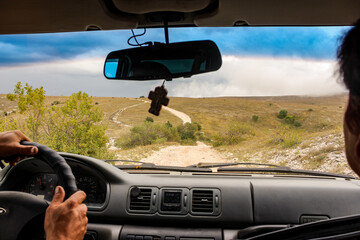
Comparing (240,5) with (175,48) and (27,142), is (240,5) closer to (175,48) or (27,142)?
(175,48)

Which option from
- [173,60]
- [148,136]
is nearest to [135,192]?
[173,60]

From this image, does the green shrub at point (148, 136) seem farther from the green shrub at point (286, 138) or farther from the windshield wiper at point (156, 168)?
the windshield wiper at point (156, 168)

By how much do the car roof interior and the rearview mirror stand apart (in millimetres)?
298

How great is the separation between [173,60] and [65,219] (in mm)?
1838

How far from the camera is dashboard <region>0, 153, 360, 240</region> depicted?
10.6 ft

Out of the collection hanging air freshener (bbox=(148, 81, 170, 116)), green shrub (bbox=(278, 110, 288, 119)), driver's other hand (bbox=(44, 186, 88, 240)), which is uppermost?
green shrub (bbox=(278, 110, 288, 119))

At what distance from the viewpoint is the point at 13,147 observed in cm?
210

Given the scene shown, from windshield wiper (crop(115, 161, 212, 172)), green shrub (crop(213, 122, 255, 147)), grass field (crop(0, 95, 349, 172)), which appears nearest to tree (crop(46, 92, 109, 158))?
grass field (crop(0, 95, 349, 172))

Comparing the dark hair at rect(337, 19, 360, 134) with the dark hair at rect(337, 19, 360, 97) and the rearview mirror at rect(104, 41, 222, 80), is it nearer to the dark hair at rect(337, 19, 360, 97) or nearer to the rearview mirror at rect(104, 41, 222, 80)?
the dark hair at rect(337, 19, 360, 97)

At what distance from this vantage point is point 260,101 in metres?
27.8

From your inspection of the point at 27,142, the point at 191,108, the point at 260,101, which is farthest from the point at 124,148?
the point at 260,101

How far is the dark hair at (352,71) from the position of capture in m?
1.01

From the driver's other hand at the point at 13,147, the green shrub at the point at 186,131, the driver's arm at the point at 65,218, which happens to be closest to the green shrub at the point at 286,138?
the green shrub at the point at 186,131

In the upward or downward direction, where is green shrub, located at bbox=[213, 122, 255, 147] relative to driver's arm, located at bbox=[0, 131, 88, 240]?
upward
